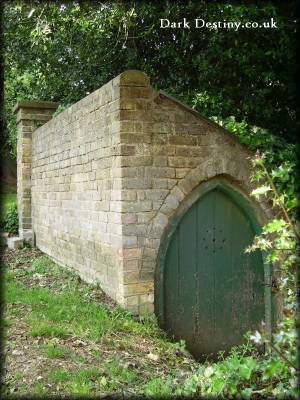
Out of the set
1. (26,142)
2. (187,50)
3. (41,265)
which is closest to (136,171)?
(41,265)

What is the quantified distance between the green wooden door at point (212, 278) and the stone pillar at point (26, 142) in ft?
16.0

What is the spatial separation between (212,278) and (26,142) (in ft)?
18.9

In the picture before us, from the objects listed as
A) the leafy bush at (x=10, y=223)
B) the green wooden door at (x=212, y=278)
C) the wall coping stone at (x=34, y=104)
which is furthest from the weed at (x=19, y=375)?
the leafy bush at (x=10, y=223)

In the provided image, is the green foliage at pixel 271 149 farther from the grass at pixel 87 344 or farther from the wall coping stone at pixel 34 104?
the wall coping stone at pixel 34 104

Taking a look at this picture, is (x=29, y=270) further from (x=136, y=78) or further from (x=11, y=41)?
(x=11, y=41)

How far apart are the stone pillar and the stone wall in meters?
3.36

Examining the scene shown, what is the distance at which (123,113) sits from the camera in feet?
15.4

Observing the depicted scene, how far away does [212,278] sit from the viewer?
17.8 ft

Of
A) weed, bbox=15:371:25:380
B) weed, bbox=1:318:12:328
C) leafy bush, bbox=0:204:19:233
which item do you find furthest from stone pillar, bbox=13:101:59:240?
weed, bbox=15:371:25:380

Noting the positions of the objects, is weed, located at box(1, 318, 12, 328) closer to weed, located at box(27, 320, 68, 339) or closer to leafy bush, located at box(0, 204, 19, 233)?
weed, located at box(27, 320, 68, 339)

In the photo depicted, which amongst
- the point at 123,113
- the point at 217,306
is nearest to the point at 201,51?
the point at 123,113

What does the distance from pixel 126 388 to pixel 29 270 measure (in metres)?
4.07

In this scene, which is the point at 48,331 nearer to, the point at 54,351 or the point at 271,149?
the point at 54,351

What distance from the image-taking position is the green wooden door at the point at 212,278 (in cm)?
516
